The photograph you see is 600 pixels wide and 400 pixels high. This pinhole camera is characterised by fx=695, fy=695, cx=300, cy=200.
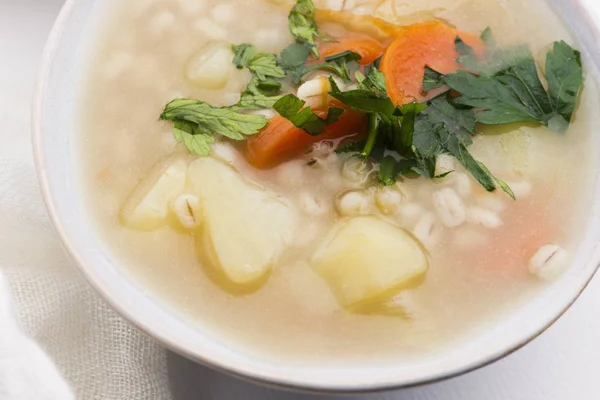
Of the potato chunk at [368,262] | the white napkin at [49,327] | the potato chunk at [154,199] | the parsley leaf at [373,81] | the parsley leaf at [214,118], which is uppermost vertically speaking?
the parsley leaf at [373,81]

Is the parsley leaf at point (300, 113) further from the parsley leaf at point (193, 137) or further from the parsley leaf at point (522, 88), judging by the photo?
the parsley leaf at point (522, 88)

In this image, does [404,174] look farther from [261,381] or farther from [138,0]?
[138,0]

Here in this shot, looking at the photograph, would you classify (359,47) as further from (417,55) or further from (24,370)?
(24,370)

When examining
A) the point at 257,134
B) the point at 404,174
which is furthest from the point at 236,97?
the point at 404,174

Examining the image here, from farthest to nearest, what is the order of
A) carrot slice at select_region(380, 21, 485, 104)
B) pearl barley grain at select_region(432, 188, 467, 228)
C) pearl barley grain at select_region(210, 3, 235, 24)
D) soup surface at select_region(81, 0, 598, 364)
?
pearl barley grain at select_region(210, 3, 235, 24), carrot slice at select_region(380, 21, 485, 104), pearl barley grain at select_region(432, 188, 467, 228), soup surface at select_region(81, 0, 598, 364)

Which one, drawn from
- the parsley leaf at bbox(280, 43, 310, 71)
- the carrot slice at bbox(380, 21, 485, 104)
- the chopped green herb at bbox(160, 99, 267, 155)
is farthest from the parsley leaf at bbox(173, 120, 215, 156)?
the carrot slice at bbox(380, 21, 485, 104)

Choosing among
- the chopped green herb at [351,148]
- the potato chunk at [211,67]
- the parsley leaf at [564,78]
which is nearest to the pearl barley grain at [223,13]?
the potato chunk at [211,67]

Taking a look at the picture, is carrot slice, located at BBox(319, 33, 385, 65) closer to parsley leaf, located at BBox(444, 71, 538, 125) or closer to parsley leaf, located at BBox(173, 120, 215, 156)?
parsley leaf, located at BBox(444, 71, 538, 125)
